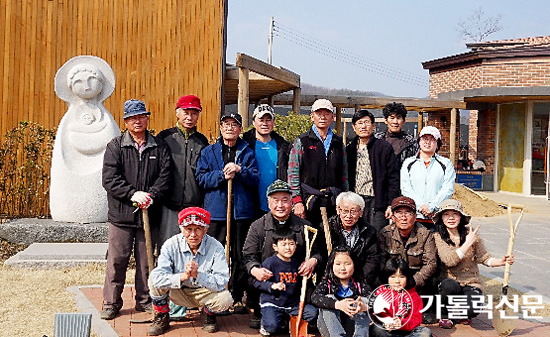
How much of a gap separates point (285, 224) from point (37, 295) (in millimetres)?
2575

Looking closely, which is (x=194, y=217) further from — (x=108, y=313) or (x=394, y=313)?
(x=394, y=313)

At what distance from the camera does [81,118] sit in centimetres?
730

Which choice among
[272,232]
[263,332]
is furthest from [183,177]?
[263,332]

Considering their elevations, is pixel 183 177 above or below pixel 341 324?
above

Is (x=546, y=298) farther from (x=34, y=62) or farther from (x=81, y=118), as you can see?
(x=34, y=62)

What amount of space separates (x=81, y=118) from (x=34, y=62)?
3500 mm

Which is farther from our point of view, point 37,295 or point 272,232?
point 37,295

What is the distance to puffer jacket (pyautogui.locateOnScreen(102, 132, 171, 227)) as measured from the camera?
4938 mm

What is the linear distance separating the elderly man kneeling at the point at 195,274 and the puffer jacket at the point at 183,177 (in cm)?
61

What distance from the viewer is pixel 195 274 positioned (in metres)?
4.34

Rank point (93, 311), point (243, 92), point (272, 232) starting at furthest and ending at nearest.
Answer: point (243, 92), point (93, 311), point (272, 232)

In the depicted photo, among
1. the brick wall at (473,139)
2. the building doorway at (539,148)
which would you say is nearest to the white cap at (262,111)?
the building doorway at (539,148)

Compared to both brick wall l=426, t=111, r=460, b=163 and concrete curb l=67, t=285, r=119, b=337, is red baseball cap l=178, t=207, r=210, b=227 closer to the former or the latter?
concrete curb l=67, t=285, r=119, b=337

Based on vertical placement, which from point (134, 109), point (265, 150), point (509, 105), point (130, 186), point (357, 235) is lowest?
point (357, 235)
